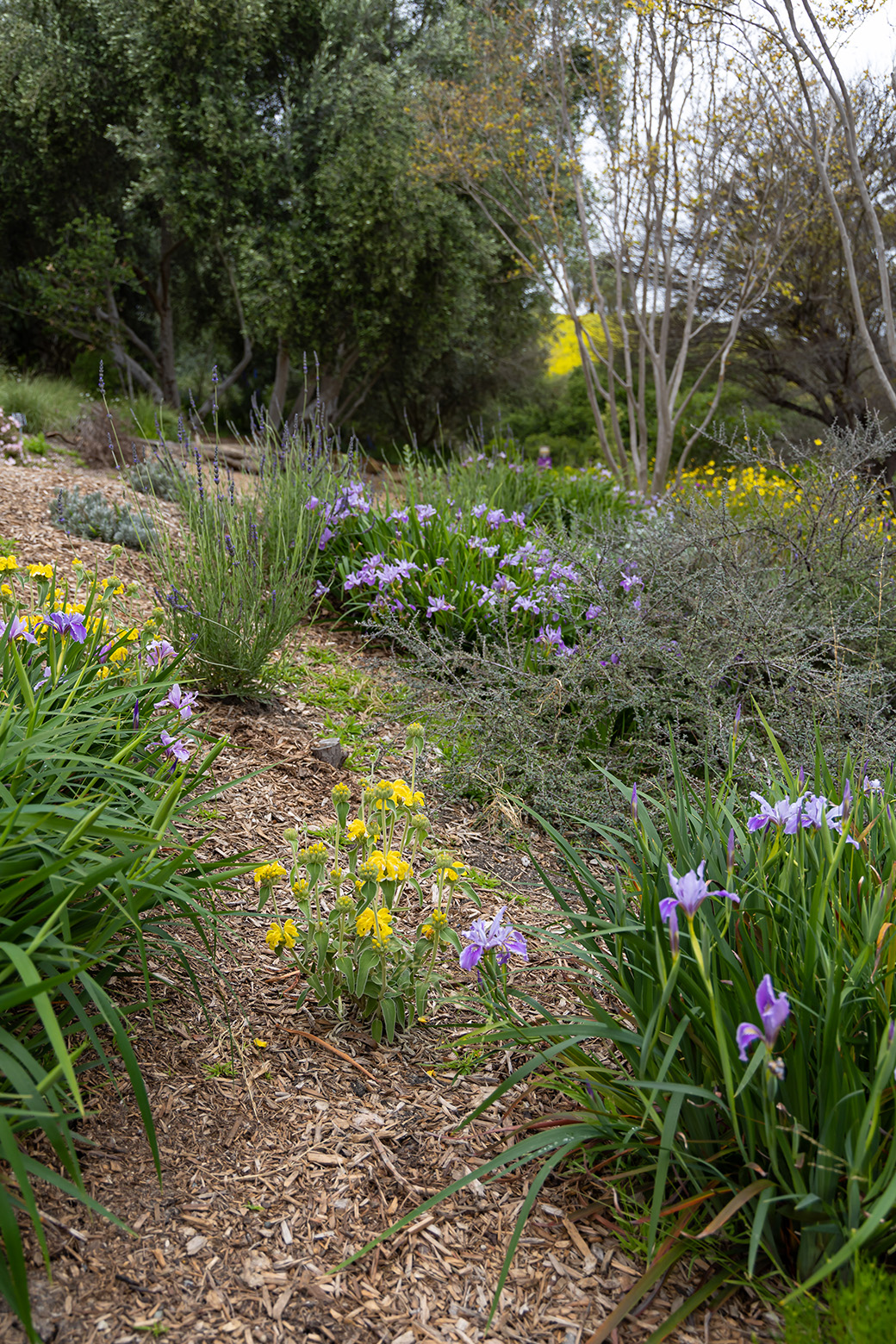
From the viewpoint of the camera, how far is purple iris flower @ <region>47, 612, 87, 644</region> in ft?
6.98

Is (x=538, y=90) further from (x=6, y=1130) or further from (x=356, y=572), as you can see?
(x=6, y=1130)

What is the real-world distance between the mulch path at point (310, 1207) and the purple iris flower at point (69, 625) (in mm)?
858

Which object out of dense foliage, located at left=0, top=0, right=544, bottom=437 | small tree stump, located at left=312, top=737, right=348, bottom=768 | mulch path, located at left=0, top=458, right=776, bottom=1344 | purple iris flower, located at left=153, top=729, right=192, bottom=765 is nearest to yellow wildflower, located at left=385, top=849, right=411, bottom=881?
mulch path, located at left=0, top=458, right=776, bottom=1344

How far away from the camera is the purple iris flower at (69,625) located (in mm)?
2129

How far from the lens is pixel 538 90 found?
26.3 feet

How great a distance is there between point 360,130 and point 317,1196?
14040mm

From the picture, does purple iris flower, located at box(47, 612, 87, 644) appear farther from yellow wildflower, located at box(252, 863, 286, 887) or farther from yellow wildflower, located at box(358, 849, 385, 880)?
yellow wildflower, located at box(358, 849, 385, 880)

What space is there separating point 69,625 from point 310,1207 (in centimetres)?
146

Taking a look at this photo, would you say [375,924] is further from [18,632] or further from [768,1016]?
[18,632]

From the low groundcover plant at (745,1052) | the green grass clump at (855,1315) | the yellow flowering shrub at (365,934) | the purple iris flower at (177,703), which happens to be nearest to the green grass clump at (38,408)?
the purple iris flower at (177,703)

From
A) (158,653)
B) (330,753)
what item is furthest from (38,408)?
(158,653)

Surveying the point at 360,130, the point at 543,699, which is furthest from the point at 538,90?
the point at 543,699

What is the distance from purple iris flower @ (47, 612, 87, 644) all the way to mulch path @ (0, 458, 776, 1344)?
0.86 m

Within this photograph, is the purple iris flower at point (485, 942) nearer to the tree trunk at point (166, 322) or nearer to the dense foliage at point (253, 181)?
the dense foliage at point (253, 181)
